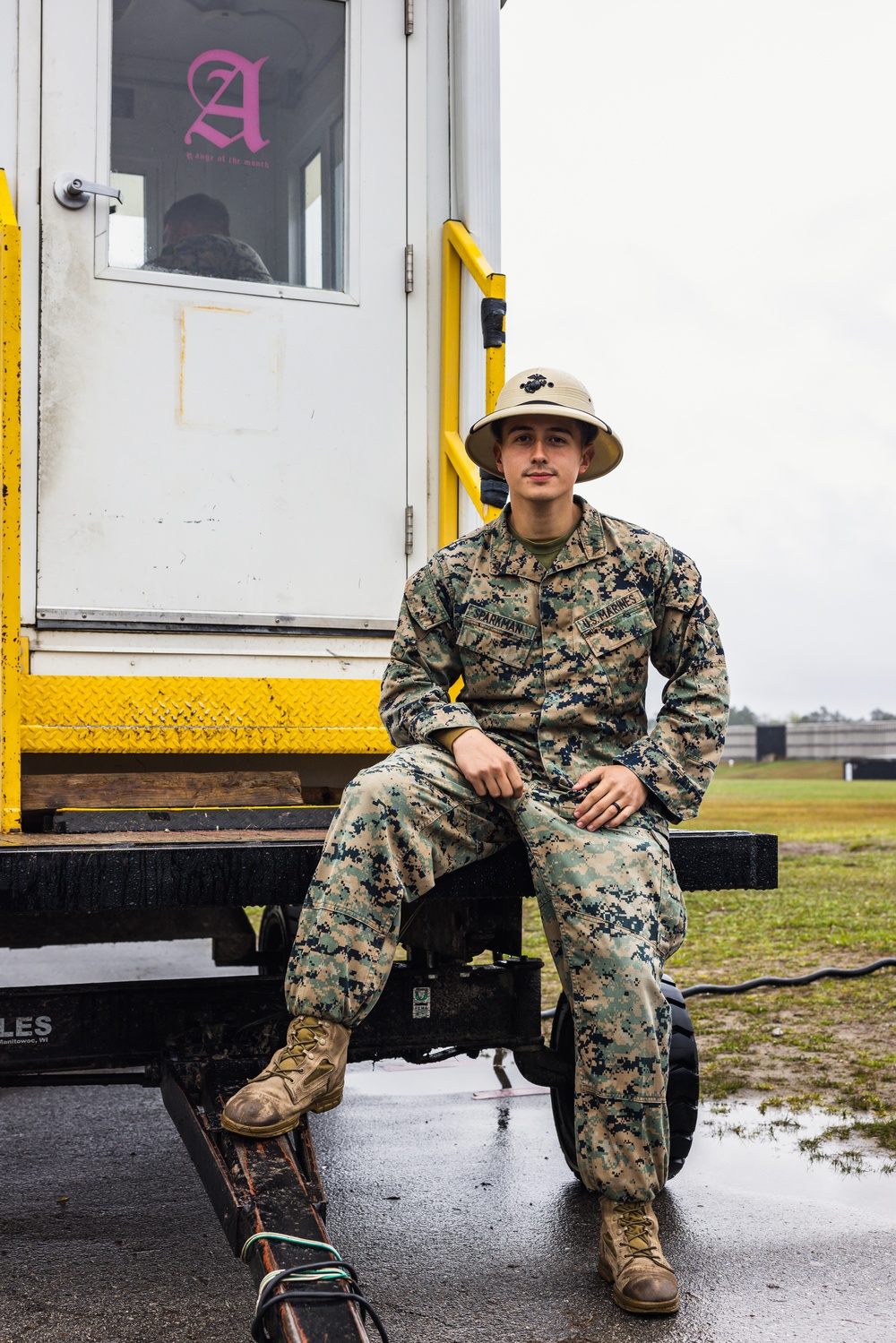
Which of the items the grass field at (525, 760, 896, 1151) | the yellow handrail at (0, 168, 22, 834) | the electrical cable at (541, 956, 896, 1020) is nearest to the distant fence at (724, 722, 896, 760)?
the grass field at (525, 760, 896, 1151)

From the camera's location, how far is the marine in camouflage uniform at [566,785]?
2797 mm

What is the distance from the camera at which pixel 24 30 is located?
143 inches

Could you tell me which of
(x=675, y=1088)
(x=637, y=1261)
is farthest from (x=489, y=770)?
(x=675, y=1088)

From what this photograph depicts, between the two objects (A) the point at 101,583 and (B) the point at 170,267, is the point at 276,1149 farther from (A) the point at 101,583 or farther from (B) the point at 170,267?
(B) the point at 170,267

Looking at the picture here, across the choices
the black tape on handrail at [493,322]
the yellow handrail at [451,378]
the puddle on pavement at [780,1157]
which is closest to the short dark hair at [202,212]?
the yellow handrail at [451,378]

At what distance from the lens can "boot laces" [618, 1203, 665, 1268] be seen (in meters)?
2.82

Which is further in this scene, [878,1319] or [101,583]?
[101,583]

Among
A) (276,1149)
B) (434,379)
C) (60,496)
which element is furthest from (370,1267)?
(434,379)

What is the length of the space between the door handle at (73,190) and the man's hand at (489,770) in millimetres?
1826

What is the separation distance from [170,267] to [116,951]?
513cm

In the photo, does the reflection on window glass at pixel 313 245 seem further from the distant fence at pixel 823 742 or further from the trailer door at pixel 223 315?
the distant fence at pixel 823 742

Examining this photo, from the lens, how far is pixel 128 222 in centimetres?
377

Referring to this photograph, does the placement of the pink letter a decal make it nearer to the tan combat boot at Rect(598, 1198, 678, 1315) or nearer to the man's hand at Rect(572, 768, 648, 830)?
the man's hand at Rect(572, 768, 648, 830)

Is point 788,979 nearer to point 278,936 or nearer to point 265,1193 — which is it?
point 278,936
